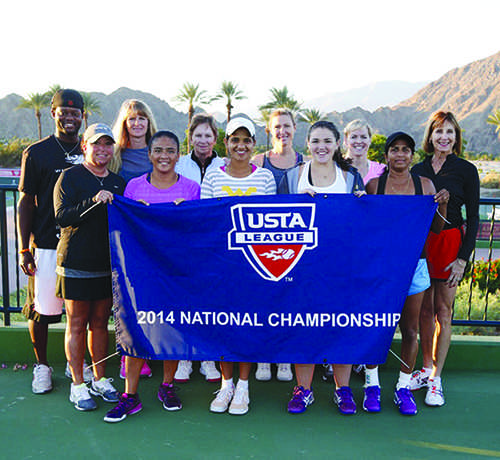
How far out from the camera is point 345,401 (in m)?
3.51

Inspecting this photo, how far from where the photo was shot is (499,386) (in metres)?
3.98

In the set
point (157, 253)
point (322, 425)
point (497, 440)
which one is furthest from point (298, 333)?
point (497, 440)

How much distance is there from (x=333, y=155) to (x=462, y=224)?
43.5 inches

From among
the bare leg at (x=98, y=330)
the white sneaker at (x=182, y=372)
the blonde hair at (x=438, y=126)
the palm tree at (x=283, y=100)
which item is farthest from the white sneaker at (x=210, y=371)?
the palm tree at (x=283, y=100)

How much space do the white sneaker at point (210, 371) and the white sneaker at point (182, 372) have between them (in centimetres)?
13

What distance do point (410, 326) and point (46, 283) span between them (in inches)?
109

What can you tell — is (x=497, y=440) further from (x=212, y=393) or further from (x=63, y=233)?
(x=63, y=233)

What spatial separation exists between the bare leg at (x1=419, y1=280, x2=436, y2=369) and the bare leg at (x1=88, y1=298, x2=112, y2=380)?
2388 millimetres

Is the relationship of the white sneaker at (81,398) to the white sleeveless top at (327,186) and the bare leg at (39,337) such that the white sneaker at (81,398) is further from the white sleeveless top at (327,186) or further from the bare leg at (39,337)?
the white sleeveless top at (327,186)

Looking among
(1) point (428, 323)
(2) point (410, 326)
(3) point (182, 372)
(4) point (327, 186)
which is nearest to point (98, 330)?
(3) point (182, 372)

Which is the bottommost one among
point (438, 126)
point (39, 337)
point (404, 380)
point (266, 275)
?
point (404, 380)

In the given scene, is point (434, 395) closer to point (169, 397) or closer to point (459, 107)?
point (169, 397)

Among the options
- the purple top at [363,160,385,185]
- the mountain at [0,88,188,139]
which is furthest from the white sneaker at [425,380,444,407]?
the mountain at [0,88,188,139]

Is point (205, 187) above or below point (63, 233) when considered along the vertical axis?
above
